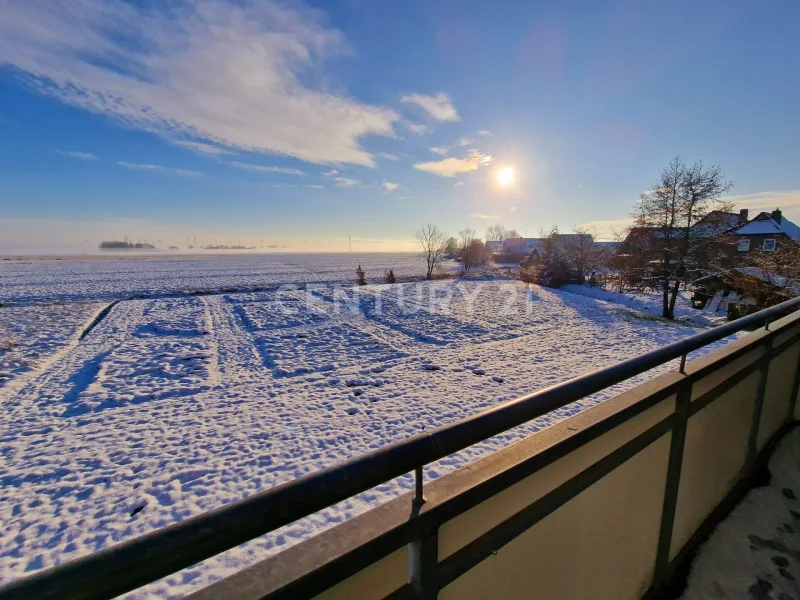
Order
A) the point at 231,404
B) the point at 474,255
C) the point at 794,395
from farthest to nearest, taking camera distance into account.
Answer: the point at 474,255, the point at 231,404, the point at 794,395

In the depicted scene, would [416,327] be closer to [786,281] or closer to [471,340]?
[471,340]

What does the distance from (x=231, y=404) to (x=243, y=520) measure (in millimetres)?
6239

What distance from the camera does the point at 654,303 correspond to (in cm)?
2052

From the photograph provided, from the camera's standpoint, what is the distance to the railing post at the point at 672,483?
1.71 metres

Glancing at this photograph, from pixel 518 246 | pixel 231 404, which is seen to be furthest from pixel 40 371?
pixel 518 246

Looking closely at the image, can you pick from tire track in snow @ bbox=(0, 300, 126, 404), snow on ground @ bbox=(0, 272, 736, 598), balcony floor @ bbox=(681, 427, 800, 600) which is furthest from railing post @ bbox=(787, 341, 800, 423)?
tire track in snow @ bbox=(0, 300, 126, 404)

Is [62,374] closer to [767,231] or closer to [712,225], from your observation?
[712,225]

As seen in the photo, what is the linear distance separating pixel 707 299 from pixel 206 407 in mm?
24262

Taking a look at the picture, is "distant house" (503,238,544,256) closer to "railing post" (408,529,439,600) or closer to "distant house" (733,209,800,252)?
"distant house" (733,209,800,252)

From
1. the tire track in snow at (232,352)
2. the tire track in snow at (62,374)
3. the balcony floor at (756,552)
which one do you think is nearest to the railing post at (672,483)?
the balcony floor at (756,552)

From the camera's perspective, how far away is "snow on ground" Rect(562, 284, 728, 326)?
16312 mm

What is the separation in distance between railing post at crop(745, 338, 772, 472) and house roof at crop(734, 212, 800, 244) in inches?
1531

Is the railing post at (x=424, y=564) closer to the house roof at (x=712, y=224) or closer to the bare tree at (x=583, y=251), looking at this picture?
the house roof at (x=712, y=224)

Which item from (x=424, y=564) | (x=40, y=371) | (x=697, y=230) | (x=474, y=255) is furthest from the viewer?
(x=474, y=255)
